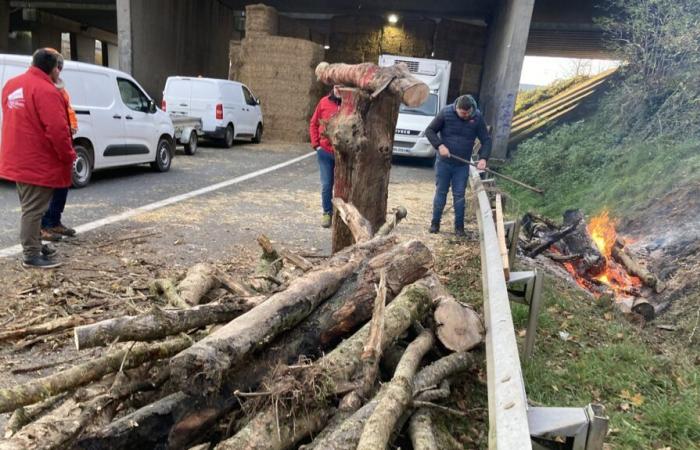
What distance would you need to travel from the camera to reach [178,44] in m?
20.0

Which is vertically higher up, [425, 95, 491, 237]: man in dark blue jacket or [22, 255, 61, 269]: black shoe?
[425, 95, 491, 237]: man in dark blue jacket

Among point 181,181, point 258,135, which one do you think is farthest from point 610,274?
point 258,135

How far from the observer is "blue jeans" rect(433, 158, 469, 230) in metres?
6.81

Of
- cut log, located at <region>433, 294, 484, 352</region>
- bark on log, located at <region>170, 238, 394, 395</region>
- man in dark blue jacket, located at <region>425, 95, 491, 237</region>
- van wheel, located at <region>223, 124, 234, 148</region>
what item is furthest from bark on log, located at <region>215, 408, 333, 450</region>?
van wheel, located at <region>223, 124, 234, 148</region>

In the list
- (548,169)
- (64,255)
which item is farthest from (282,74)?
(64,255)

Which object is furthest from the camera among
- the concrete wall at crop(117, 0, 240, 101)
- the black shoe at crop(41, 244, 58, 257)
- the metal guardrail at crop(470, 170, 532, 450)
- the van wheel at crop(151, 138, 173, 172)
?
the concrete wall at crop(117, 0, 240, 101)

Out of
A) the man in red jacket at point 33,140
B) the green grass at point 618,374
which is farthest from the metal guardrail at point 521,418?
the man in red jacket at point 33,140

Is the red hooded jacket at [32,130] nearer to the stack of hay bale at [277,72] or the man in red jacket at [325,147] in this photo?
the man in red jacket at [325,147]

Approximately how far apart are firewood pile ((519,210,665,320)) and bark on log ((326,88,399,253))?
2.43 meters

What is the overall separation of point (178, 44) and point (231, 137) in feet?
22.7

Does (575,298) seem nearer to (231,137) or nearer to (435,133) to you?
(435,133)

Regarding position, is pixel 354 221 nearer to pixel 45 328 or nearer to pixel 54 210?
pixel 45 328

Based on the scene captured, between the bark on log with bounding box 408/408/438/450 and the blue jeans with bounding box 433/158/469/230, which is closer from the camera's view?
the bark on log with bounding box 408/408/438/450

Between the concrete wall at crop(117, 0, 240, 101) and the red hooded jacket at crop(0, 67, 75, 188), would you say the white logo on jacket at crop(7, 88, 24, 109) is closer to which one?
the red hooded jacket at crop(0, 67, 75, 188)
